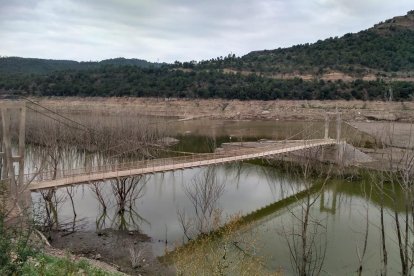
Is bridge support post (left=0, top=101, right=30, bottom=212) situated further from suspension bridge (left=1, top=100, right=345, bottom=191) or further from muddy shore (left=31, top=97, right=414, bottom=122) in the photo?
muddy shore (left=31, top=97, right=414, bottom=122)

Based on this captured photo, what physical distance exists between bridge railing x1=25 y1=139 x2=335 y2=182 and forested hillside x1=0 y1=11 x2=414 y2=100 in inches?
1505

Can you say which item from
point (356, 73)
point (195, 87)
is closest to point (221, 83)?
point (195, 87)

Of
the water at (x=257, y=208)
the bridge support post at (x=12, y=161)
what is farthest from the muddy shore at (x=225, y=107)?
the bridge support post at (x=12, y=161)

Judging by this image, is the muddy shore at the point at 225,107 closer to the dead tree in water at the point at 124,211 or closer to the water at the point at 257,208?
the water at the point at 257,208

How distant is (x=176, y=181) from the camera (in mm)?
25156

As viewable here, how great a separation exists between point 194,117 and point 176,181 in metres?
40.2

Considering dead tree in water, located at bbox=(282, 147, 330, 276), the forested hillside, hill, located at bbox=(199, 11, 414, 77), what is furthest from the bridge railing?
hill, located at bbox=(199, 11, 414, 77)

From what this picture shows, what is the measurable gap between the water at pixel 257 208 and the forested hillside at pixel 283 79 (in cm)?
3934

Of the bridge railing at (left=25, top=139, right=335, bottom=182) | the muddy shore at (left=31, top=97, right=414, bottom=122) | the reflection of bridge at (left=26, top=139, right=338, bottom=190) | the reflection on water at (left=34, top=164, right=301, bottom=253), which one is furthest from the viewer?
the muddy shore at (left=31, top=97, right=414, bottom=122)

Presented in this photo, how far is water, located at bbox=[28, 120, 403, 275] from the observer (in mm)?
14773

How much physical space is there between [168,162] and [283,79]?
61.0 m

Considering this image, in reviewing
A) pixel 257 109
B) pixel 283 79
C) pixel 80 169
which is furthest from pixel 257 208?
pixel 283 79

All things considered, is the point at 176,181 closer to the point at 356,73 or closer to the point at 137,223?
the point at 137,223

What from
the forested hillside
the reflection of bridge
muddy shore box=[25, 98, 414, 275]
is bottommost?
the reflection of bridge
